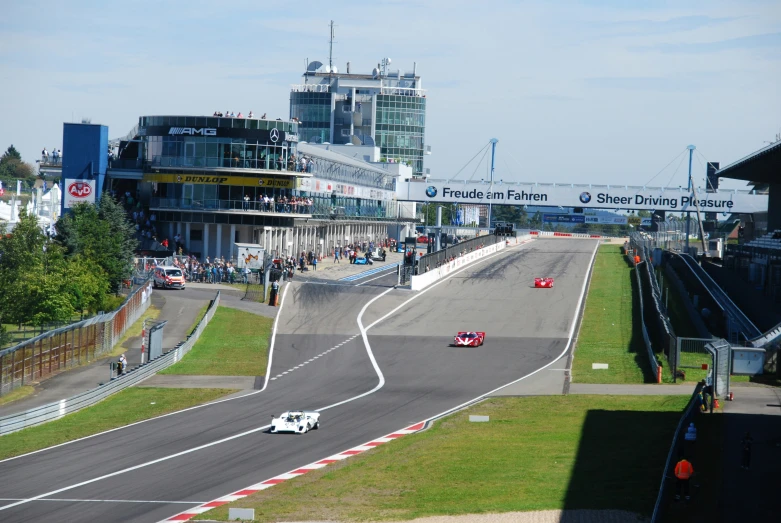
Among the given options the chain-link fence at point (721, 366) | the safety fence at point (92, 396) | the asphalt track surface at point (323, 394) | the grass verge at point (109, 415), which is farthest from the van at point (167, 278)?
the chain-link fence at point (721, 366)

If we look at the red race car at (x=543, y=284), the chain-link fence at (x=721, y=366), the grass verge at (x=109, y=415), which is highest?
the red race car at (x=543, y=284)

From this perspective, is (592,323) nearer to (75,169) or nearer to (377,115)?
(75,169)

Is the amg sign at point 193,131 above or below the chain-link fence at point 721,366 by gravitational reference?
above

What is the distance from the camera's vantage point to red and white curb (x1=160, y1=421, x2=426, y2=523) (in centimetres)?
2354

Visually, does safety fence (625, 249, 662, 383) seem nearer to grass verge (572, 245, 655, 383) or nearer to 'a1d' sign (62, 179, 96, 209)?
grass verge (572, 245, 655, 383)

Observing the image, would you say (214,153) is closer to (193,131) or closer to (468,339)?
(193,131)

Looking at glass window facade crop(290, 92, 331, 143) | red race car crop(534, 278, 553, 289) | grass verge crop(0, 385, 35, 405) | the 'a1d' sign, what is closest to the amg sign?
the 'a1d' sign

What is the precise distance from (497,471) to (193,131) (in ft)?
183

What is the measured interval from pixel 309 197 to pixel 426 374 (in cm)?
4697

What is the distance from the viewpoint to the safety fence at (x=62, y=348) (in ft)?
129

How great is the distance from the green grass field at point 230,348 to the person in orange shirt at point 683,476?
85.8 ft

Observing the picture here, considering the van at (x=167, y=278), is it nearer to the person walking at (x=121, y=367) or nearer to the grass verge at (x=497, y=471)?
the person walking at (x=121, y=367)

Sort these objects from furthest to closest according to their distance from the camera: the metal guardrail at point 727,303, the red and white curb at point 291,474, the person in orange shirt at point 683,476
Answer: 1. the metal guardrail at point 727,303
2. the red and white curb at point 291,474
3. the person in orange shirt at point 683,476

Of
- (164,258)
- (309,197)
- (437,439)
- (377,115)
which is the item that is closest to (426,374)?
(437,439)
